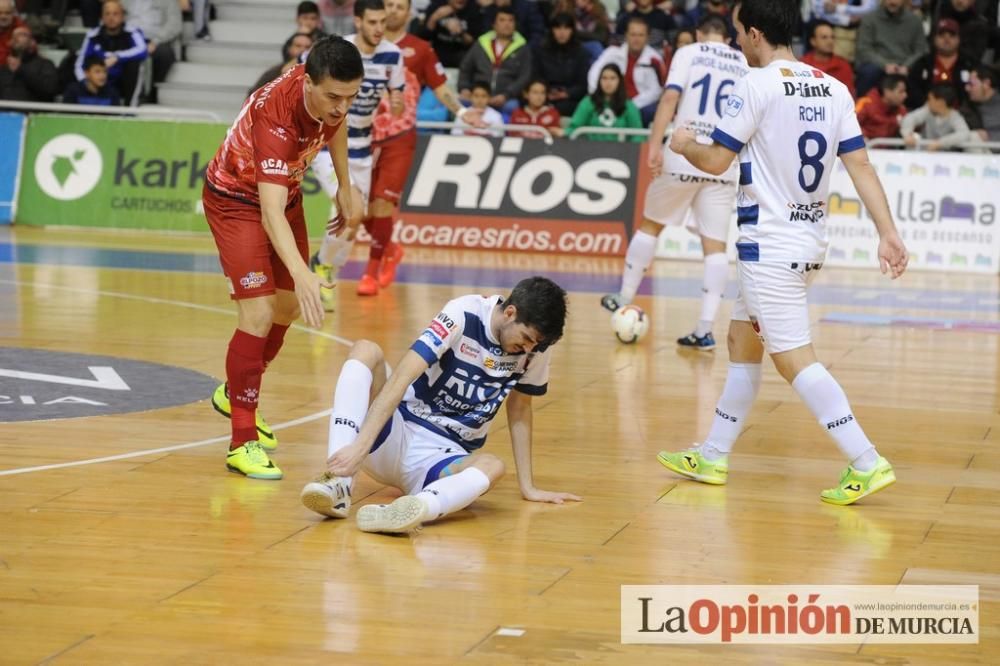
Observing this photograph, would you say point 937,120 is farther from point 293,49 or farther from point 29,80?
point 29,80

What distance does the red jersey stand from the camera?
656 centimetres

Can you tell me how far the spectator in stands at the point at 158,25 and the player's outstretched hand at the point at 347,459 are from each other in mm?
16320

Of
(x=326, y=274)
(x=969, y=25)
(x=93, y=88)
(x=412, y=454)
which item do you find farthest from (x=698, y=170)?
(x=93, y=88)

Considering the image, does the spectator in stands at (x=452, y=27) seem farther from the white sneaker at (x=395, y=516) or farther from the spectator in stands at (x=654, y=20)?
the white sneaker at (x=395, y=516)

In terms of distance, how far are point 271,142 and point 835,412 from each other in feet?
8.58

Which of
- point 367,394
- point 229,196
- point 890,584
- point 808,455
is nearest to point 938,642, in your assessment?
point 890,584

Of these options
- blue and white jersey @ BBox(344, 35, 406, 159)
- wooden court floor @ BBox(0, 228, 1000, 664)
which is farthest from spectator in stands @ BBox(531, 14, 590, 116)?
wooden court floor @ BBox(0, 228, 1000, 664)

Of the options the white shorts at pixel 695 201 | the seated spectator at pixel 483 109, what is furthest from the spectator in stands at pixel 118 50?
the white shorts at pixel 695 201

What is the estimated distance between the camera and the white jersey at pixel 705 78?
10.8m

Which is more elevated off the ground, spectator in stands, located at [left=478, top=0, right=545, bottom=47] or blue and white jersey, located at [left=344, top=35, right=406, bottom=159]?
spectator in stands, located at [left=478, top=0, right=545, bottom=47]

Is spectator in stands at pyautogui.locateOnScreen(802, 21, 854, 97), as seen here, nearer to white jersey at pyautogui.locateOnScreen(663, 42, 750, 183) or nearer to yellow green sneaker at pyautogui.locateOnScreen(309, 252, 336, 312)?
white jersey at pyautogui.locateOnScreen(663, 42, 750, 183)

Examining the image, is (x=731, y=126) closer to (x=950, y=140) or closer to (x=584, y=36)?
(x=950, y=140)

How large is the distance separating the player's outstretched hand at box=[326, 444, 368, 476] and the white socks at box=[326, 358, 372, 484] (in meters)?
0.17

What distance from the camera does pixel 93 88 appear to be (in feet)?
63.8
